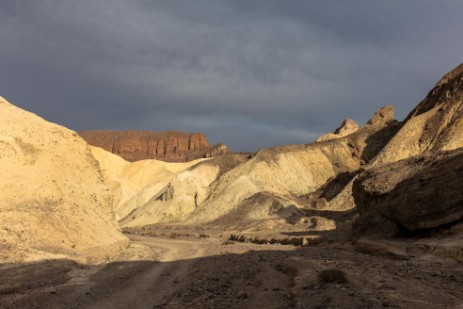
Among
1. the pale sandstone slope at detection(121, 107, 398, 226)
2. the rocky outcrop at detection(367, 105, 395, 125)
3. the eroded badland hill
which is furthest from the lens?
the rocky outcrop at detection(367, 105, 395, 125)

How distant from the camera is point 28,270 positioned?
54.2 feet

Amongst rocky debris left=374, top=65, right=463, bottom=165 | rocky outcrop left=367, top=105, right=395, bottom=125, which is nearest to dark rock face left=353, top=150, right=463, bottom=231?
rocky debris left=374, top=65, right=463, bottom=165

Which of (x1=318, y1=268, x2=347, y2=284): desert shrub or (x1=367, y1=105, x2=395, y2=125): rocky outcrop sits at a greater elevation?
(x1=367, y1=105, x2=395, y2=125): rocky outcrop

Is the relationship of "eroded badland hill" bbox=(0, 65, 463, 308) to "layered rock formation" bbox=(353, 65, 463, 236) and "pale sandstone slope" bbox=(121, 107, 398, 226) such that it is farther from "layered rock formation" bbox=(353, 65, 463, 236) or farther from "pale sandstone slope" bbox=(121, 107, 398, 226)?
"pale sandstone slope" bbox=(121, 107, 398, 226)

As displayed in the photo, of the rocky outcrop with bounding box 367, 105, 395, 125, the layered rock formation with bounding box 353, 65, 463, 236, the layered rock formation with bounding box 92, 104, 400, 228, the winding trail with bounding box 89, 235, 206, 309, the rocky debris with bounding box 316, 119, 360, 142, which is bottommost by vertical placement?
the winding trail with bounding box 89, 235, 206, 309

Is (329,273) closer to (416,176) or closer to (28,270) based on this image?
(28,270)

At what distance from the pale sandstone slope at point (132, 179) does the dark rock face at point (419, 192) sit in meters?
60.2

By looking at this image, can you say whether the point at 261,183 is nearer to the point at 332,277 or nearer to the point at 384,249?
the point at 384,249

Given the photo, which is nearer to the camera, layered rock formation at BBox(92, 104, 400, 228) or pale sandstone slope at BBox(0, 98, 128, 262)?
pale sandstone slope at BBox(0, 98, 128, 262)

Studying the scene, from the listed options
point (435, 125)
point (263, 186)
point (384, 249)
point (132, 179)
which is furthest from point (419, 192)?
point (132, 179)

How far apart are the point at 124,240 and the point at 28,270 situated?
11054 millimetres

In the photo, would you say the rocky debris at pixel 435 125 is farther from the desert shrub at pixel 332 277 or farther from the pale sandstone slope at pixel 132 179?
the pale sandstone slope at pixel 132 179

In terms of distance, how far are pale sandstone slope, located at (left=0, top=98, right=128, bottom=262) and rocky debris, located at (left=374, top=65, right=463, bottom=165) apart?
125 feet

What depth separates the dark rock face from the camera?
2112cm
